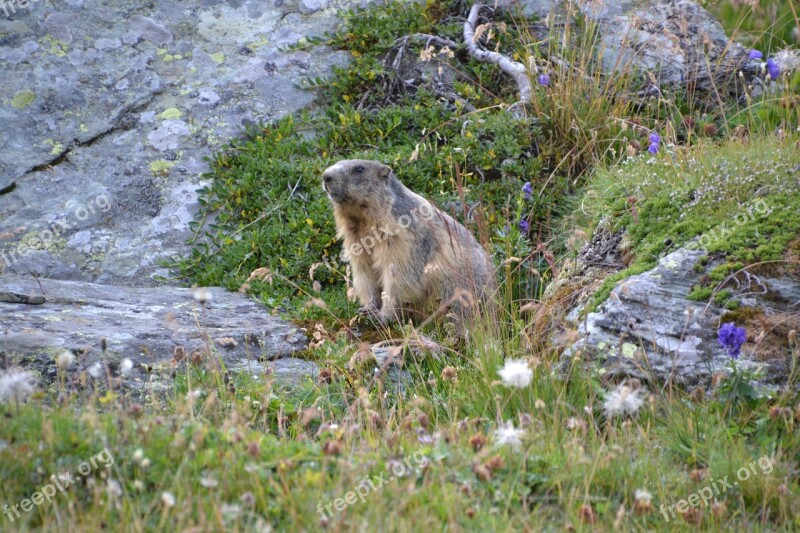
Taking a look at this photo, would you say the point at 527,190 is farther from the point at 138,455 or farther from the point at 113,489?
the point at 113,489

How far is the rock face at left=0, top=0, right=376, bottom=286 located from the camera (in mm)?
8586

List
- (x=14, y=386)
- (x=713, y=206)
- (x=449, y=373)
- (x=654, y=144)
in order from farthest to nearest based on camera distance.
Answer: (x=654, y=144)
(x=713, y=206)
(x=449, y=373)
(x=14, y=386)

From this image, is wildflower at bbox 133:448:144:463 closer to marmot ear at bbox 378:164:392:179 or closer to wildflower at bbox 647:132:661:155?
marmot ear at bbox 378:164:392:179

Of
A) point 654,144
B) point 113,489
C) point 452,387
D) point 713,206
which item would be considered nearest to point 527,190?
point 654,144

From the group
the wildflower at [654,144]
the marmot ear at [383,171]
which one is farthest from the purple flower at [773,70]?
the marmot ear at [383,171]

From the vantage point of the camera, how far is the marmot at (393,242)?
7613 mm

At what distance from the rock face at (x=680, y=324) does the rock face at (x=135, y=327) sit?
225 cm

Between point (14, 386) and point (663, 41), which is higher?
point (663, 41)

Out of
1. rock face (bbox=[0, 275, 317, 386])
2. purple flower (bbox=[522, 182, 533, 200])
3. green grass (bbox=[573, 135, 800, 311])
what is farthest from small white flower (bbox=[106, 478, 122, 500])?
purple flower (bbox=[522, 182, 533, 200])

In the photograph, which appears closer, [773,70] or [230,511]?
[230,511]

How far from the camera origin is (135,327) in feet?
21.2

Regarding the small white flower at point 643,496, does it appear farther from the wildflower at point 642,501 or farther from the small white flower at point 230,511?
the small white flower at point 230,511

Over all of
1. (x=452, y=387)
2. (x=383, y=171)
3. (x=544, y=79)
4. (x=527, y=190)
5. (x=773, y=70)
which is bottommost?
(x=452, y=387)

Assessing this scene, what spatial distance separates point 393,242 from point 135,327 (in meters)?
2.43
